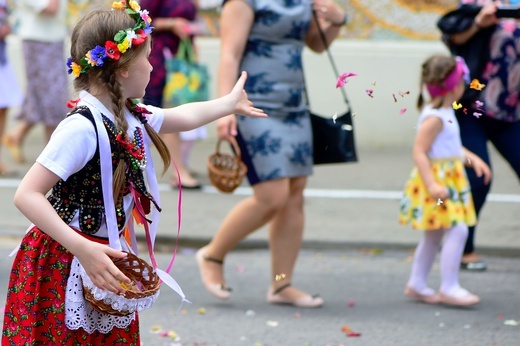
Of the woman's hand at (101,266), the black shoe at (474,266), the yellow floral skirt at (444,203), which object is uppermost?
the woman's hand at (101,266)

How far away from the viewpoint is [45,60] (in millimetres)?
8484

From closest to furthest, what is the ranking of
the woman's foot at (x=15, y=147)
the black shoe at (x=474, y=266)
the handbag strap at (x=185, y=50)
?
the black shoe at (x=474, y=266) → the handbag strap at (x=185, y=50) → the woman's foot at (x=15, y=147)

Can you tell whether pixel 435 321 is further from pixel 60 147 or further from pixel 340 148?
pixel 60 147

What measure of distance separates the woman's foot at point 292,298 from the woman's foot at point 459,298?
646 millimetres

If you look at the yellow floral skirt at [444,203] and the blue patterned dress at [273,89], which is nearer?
the blue patterned dress at [273,89]

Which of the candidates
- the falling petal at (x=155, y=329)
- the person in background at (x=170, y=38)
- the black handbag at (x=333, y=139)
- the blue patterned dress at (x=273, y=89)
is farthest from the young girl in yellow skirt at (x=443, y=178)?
the person in background at (x=170, y=38)

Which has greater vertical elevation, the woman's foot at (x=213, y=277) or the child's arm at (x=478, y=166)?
the child's arm at (x=478, y=166)

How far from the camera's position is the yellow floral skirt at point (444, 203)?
5227mm

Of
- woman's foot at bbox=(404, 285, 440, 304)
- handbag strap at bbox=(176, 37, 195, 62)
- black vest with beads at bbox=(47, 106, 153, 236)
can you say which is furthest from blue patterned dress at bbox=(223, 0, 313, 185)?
handbag strap at bbox=(176, 37, 195, 62)

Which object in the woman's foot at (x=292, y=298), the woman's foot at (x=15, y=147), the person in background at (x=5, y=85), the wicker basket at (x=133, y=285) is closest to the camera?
the wicker basket at (x=133, y=285)

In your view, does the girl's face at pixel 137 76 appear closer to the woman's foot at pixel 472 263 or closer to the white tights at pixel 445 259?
the white tights at pixel 445 259

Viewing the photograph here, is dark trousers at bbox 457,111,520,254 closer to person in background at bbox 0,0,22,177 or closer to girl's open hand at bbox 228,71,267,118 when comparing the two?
girl's open hand at bbox 228,71,267,118

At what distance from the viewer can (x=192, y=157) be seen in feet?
31.5

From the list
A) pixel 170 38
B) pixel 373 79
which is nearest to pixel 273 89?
pixel 170 38
